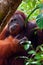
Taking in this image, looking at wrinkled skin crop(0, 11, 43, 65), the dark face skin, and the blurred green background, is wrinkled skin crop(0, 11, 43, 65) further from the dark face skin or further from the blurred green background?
the blurred green background

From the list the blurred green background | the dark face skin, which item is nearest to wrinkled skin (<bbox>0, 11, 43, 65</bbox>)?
the dark face skin

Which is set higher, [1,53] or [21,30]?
[21,30]

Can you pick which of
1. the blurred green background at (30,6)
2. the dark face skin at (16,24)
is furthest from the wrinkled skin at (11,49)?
the blurred green background at (30,6)

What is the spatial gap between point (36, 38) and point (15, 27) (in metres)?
0.38

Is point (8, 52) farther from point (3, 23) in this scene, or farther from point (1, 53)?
point (3, 23)

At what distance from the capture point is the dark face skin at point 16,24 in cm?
332

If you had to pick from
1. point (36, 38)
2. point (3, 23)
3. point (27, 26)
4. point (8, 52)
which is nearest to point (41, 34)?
point (36, 38)

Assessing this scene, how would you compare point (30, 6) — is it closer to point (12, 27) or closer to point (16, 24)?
point (12, 27)

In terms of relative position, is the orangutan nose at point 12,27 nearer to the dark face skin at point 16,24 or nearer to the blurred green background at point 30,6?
the dark face skin at point 16,24

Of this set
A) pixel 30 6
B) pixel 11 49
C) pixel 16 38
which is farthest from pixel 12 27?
pixel 30 6

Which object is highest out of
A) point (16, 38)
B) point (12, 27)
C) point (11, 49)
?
point (12, 27)

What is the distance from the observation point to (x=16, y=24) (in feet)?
11.5

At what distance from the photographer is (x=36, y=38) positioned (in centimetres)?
326

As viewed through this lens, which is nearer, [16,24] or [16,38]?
[16,38]
